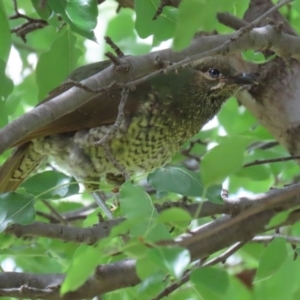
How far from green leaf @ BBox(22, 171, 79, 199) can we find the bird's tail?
102 centimetres

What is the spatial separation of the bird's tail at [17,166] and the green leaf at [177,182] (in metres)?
1.32

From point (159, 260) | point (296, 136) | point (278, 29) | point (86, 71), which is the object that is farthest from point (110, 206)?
point (159, 260)

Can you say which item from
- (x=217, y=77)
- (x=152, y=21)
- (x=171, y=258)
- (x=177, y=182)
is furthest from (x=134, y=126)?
(x=171, y=258)

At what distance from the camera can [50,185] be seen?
6.88 ft

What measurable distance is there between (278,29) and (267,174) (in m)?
1.14

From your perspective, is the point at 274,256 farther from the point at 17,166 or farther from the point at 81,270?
the point at 17,166

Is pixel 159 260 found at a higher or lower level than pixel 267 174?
higher

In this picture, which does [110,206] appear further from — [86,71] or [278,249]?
[278,249]

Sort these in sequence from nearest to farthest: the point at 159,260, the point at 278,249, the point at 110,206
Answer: the point at 159,260 < the point at 278,249 < the point at 110,206

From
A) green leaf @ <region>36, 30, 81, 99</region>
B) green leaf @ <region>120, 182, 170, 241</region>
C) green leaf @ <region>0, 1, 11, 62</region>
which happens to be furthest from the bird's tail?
green leaf @ <region>120, 182, 170, 241</region>

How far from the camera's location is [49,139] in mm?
3090

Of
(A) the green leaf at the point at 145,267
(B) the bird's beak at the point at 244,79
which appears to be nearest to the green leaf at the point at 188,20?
(A) the green leaf at the point at 145,267

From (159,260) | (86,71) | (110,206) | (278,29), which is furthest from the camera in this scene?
(86,71)

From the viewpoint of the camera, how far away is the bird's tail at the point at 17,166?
124 inches
